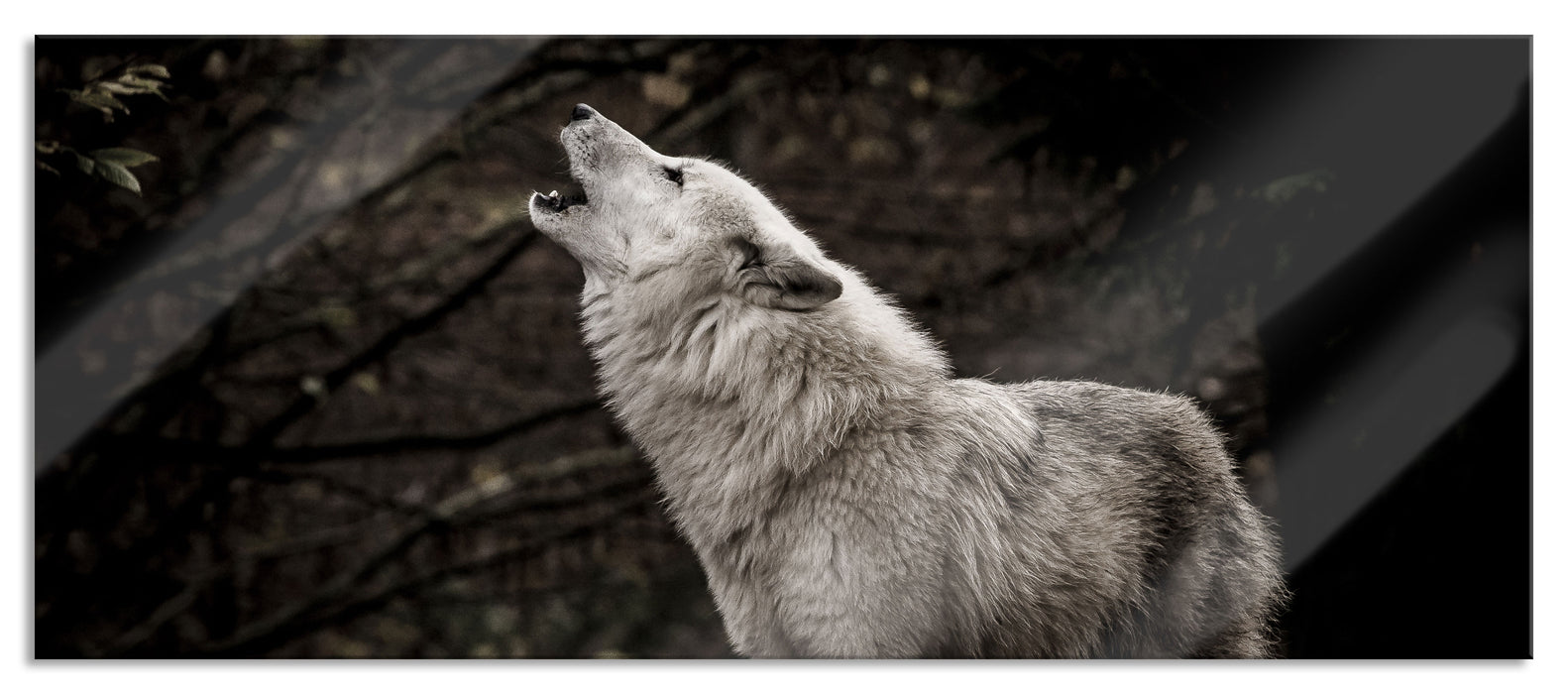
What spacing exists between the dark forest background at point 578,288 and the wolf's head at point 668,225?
3.89 ft

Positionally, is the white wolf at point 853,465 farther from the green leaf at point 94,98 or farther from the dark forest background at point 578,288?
the green leaf at point 94,98

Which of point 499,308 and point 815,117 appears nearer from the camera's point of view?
point 815,117

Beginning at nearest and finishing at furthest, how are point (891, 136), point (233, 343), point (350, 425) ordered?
1. point (891, 136)
2. point (233, 343)
3. point (350, 425)

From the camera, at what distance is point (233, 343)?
4887 mm

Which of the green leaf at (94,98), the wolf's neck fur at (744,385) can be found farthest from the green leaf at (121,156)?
the wolf's neck fur at (744,385)

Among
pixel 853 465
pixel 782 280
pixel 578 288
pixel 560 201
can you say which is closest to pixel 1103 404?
pixel 853 465

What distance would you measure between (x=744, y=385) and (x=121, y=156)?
2.14 metres

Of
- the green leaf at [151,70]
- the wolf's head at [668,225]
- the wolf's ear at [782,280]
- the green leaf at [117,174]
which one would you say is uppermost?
the green leaf at [151,70]

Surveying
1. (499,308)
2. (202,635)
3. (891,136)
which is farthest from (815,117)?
(202,635)

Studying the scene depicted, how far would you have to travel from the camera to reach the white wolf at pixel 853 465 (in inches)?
100

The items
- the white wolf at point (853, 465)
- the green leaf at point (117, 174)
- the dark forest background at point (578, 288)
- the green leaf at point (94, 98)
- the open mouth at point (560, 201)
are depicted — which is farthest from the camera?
the dark forest background at point (578, 288)

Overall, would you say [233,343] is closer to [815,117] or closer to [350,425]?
Result: [350,425]

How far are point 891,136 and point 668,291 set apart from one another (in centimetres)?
209

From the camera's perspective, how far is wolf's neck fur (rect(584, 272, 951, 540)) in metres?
2.68
